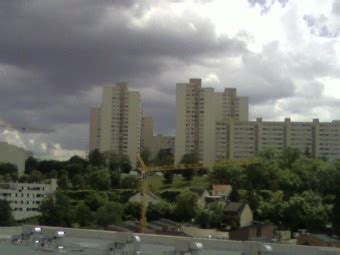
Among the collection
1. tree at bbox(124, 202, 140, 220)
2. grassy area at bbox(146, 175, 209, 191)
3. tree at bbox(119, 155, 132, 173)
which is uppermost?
tree at bbox(119, 155, 132, 173)

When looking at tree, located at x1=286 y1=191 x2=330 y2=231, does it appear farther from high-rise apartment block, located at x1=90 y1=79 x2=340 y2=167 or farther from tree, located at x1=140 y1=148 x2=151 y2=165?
high-rise apartment block, located at x1=90 y1=79 x2=340 y2=167

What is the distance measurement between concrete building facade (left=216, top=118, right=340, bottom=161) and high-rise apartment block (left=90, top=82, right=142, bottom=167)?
68.5ft

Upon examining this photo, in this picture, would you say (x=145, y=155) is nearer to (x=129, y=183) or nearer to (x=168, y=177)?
(x=168, y=177)

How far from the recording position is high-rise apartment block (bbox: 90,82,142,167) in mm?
166750

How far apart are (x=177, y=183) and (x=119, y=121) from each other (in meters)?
40.3

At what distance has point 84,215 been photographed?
284ft

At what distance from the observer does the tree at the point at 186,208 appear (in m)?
94.5

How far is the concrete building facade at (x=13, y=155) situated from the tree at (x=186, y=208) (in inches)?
2025

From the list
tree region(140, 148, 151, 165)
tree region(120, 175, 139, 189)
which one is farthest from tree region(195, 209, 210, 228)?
tree region(140, 148, 151, 165)

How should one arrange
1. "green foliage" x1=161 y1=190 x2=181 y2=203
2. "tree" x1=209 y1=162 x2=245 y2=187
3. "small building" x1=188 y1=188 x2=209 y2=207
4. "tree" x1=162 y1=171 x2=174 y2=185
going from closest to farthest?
"small building" x1=188 y1=188 x2=209 y2=207
"green foliage" x1=161 y1=190 x2=181 y2=203
"tree" x1=209 y1=162 x2=245 y2=187
"tree" x1=162 y1=171 x2=174 y2=185

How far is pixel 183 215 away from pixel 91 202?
42.6 feet

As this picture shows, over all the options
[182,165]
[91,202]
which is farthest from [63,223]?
[182,165]

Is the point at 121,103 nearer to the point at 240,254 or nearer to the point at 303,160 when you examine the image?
the point at 303,160

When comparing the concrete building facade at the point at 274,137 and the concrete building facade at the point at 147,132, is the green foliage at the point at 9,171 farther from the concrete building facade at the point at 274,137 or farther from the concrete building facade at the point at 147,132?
the concrete building facade at the point at 147,132
